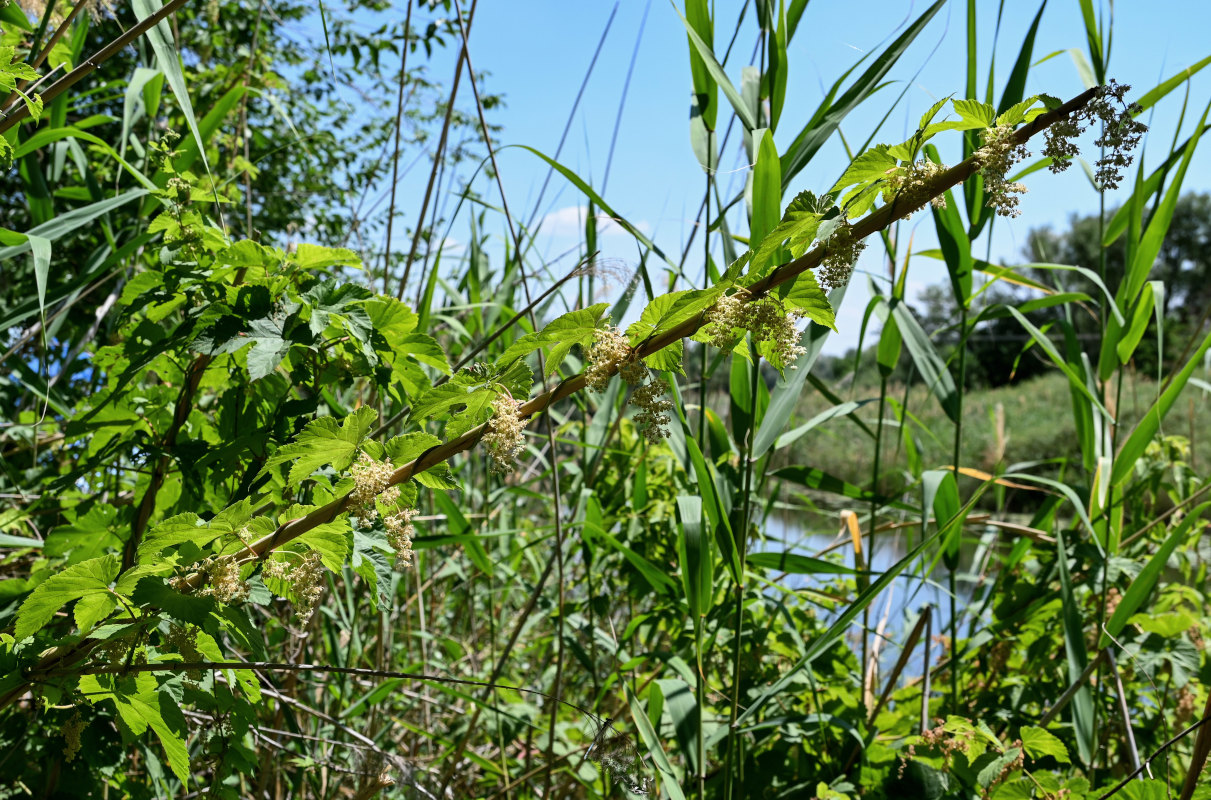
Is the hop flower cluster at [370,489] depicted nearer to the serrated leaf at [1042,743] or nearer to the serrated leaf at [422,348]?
the serrated leaf at [422,348]

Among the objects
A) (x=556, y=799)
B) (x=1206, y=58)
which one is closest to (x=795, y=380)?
(x=1206, y=58)

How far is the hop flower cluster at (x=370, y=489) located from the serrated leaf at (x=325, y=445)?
3 centimetres

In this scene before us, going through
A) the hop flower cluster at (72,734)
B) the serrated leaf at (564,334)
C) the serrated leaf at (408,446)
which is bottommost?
the hop flower cluster at (72,734)

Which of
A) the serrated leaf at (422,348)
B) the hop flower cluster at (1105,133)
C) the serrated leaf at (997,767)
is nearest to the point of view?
the hop flower cluster at (1105,133)

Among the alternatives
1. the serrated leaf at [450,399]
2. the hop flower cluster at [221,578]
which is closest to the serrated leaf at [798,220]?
the serrated leaf at [450,399]

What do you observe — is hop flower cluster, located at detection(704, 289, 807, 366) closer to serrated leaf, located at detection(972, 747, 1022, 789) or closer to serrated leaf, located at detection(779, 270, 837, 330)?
serrated leaf, located at detection(779, 270, 837, 330)

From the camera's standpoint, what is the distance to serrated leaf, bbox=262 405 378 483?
64 centimetres

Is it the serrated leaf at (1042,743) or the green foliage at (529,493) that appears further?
the serrated leaf at (1042,743)

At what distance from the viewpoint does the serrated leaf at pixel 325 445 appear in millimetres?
638

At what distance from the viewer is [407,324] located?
90cm

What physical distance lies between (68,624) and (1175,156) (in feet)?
5.23

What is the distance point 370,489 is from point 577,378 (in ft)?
0.59

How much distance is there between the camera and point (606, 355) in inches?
24.1

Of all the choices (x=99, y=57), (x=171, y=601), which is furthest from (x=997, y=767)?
(x=99, y=57)
